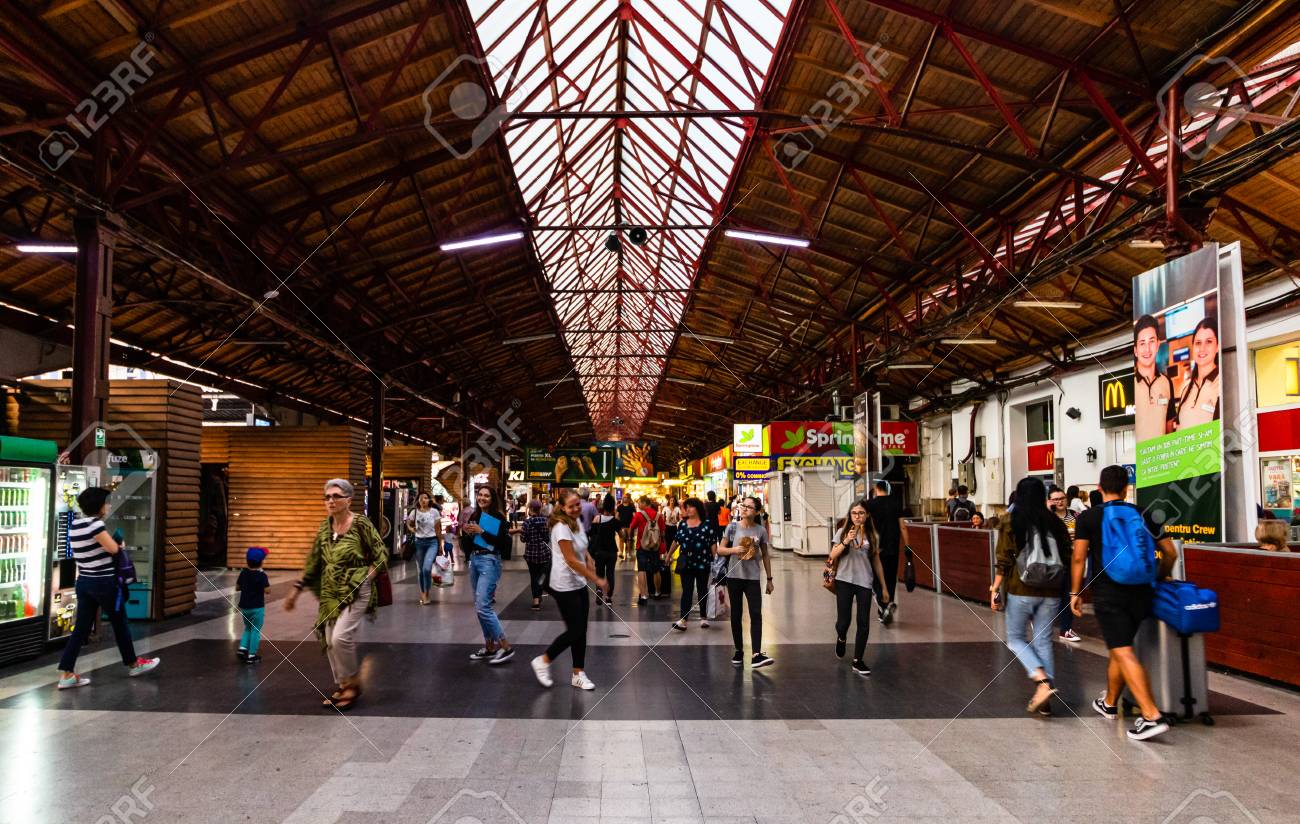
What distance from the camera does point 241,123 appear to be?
9664 millimetres

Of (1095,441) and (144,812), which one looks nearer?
(144,812)

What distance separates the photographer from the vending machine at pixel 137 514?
33.5 feet

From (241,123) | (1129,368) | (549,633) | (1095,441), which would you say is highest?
(241,123)

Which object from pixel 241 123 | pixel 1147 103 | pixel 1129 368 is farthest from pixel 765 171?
pixel 1129 368

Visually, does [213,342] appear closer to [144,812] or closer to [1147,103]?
[144,812]

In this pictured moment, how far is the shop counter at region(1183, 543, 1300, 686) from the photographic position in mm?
6273

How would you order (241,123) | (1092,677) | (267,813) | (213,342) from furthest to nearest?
(213,342), (241,123), (1092,677), (267,813)

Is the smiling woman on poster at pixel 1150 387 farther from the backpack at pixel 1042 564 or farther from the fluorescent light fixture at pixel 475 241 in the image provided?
the fluorescent light fixture at pixel 475 241

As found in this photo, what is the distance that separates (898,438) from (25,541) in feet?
51.7

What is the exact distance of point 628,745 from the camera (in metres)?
4.92

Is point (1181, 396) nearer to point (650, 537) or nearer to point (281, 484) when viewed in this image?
point (650, 537)

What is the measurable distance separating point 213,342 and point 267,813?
Result: 58.3 feet

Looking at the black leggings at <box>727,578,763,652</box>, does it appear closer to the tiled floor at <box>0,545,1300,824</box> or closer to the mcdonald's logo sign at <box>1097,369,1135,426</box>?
the tiled floor at <box>0,545,1300,824</box>

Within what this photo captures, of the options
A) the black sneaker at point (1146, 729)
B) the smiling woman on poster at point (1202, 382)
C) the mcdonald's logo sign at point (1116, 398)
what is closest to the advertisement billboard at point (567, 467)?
the mcdonald's logo sign at point (1116, 398)
